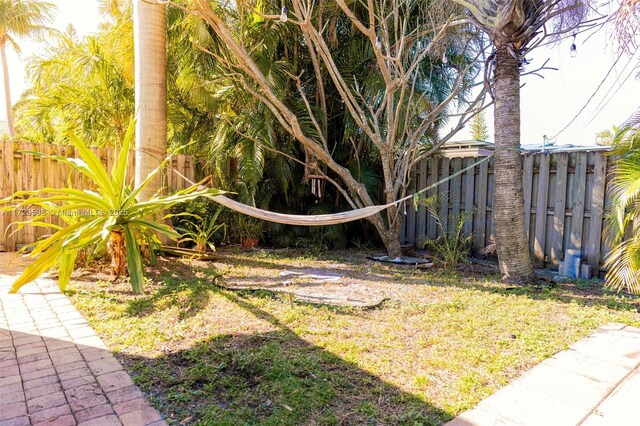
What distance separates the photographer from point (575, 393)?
2.09m

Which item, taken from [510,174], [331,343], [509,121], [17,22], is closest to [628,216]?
[510,174]

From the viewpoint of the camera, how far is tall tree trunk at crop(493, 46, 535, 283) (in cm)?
424

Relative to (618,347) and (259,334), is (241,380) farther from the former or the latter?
(618,347)

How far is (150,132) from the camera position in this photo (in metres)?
5.02

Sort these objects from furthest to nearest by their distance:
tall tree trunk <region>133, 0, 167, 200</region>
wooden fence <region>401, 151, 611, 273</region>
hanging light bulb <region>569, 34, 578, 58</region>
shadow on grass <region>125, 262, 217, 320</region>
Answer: tall tree trunk <region>133, 0, 167, 200</region>, wooden fence <region>401, 151, 611, 273</region>, hanging light bulb <region>569, 34, 578, 58</region>, shadow on grass <region>125, 262, 217, 320</region>

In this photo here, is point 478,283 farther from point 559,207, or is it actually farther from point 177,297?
point 177,297

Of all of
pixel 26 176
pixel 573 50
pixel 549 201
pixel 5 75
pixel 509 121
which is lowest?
pixel 549 201

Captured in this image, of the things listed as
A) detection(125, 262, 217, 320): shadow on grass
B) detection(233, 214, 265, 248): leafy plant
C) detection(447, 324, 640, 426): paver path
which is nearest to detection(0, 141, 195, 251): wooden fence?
detection(233, 214, 265, 248): leafy plant

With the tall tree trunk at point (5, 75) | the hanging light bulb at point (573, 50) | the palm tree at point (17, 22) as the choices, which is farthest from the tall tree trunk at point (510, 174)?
the tall tree trunk at point (5, 75)

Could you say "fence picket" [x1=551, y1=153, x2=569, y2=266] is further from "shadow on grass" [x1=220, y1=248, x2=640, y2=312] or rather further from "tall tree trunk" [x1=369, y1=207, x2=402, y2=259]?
"tall tree trunk" [x1=369, y1=207, x2=402, y2=259]

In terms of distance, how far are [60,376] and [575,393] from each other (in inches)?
105

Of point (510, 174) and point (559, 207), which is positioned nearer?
point (510, 174)

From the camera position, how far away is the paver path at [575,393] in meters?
1.86

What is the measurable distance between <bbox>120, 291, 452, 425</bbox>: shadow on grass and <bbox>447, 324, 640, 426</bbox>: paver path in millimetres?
293
